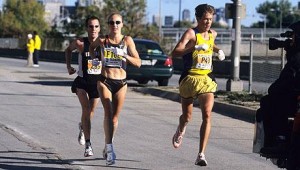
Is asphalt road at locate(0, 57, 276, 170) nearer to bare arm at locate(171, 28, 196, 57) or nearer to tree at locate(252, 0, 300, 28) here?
bare arm at locate(171, 28, 196, 57)

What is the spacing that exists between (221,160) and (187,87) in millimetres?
1311

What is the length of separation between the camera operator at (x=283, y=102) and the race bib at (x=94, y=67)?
2.81 meters

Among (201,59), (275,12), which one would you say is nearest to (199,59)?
(201,59)

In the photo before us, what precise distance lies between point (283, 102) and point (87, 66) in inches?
134

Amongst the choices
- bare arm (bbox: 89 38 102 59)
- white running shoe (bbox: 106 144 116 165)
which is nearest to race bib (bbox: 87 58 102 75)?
bare arm (bbox: 89 38 102 59)

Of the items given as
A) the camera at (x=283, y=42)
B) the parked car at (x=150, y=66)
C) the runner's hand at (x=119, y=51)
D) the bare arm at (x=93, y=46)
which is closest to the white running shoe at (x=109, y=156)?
the runner's hand at (x=119, y=51)

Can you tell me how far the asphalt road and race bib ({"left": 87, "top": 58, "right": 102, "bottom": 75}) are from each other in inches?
44.9

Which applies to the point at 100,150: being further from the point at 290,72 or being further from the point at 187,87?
the point at 290,72

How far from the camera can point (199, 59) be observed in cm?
936

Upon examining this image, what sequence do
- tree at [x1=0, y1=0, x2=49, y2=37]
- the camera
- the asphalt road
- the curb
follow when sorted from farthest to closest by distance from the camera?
tree at [x1=0, y1=0, x2=49, y2=37] < the curb < the asphalt road < the camera

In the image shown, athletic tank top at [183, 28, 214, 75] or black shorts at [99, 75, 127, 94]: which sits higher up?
athletic tank top at [183, 28, 214, 75]

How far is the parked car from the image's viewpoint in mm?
23891

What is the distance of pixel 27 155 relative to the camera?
401 inches

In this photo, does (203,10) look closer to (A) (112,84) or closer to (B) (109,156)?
(A) (112,84)
